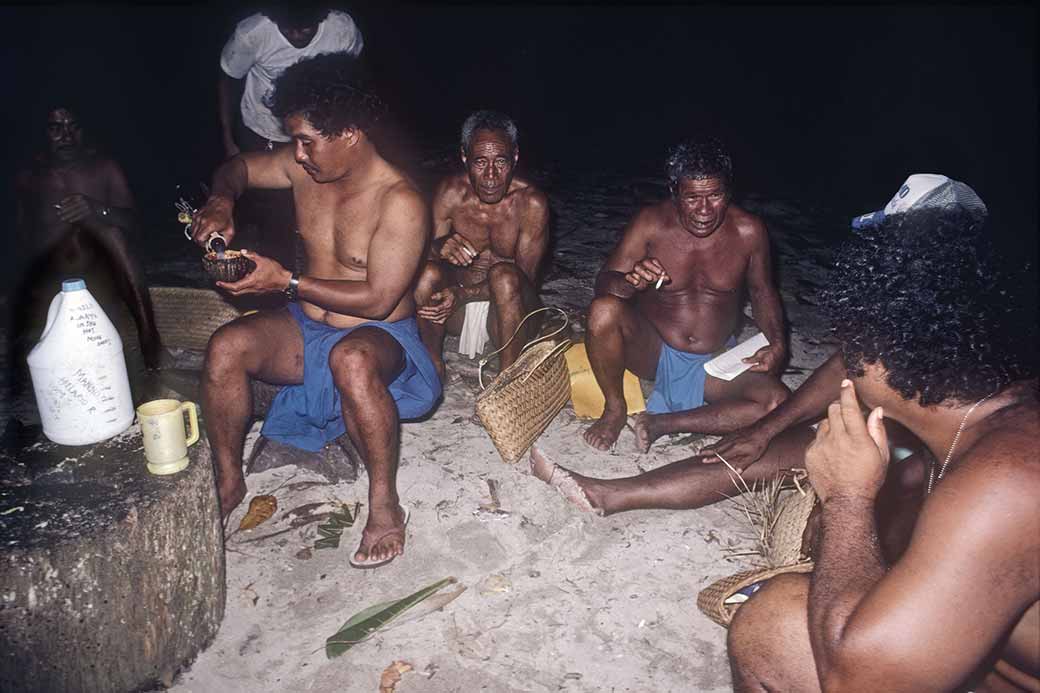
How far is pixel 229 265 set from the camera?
3.11 meters

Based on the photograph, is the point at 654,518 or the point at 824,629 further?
the point at 654,518

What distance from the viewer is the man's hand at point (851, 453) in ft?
6.75

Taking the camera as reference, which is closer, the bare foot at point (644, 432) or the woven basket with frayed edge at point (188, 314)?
the bare foot at point (644, 432)

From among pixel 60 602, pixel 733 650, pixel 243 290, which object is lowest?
pixel 733 650

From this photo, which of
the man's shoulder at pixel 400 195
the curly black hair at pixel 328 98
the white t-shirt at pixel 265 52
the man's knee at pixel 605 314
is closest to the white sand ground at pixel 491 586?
the man's knee at pixel 605 314

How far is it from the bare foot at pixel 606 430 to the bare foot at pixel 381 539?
119 centimetres

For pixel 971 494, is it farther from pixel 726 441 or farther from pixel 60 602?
pixel 60 602

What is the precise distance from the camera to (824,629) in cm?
192

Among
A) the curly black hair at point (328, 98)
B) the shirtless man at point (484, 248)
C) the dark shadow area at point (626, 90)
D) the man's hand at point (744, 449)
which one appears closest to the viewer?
the curly black hair at point (328, 98)

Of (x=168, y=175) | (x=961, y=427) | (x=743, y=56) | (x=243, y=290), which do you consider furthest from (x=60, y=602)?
(x=743, y=56)

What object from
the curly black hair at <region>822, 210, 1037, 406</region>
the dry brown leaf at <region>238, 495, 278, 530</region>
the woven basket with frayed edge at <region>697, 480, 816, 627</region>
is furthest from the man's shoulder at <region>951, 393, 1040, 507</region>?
Result: the dry brown leaf at <region>238, 495, 278, 530</region>

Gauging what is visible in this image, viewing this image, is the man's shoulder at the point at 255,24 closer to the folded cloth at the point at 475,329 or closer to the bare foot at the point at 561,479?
the folded cloth at the point at 475,329

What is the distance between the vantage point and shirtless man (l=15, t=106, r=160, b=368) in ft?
15.5

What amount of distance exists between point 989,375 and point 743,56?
22.6 metres
